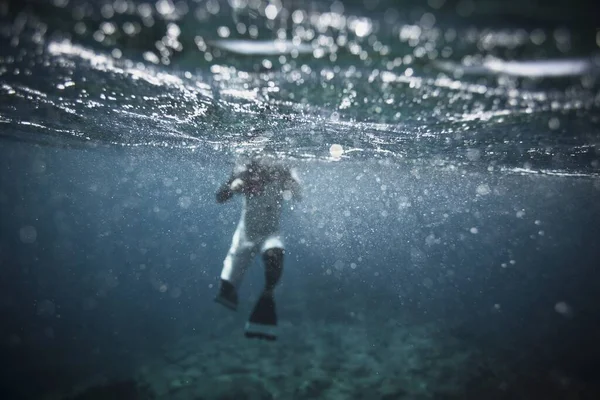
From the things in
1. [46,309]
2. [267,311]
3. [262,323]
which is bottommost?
[46,309]

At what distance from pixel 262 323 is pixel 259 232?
2160 millimetres

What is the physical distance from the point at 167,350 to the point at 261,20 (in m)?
13.9

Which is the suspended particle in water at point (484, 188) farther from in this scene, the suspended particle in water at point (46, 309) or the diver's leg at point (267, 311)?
the suspended particle in water at point (46, 309)

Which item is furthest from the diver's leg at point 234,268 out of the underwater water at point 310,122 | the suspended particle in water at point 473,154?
the suspended particle in water at point 473,154

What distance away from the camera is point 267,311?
6379 mm

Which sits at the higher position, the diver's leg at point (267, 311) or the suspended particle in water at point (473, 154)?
the suspended particle in water at point (473, 154)

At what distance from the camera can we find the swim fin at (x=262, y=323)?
20.6 feet

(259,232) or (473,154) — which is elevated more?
(473,154)

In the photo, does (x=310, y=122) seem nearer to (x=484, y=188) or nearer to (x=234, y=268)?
(x=234, y=268)

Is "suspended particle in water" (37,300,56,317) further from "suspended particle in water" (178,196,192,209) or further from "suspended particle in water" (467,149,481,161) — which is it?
"suspended particle in water" (178,196,192,209)

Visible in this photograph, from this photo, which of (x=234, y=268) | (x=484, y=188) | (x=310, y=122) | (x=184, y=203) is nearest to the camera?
(x=234, y=268)

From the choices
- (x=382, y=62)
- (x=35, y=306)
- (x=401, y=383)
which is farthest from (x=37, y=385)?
(x=35, y=306)

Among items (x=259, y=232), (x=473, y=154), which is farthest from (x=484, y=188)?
(x=259, y=232)

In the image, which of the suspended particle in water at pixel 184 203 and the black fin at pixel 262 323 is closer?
the black fin at pixel 262 323
